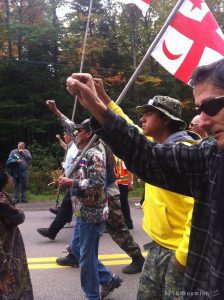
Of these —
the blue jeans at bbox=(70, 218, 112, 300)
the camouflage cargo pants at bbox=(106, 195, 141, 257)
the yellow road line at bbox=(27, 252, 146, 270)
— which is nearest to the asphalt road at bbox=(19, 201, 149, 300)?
the yellow road line at bbox=(27, 252, 146, 270)

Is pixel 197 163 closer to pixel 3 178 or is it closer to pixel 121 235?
pixel 3 178

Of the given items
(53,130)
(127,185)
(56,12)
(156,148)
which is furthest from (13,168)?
(56,12)

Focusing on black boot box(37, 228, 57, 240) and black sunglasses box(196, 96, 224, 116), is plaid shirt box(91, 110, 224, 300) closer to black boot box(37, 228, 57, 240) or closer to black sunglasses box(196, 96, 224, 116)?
black sunglasses box(196, 96, 224, 116)

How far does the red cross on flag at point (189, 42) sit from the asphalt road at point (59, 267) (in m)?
2.44

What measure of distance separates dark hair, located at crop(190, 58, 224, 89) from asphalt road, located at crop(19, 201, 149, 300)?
132 inches

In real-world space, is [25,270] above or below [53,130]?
above

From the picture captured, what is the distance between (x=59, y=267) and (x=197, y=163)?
13.6 feet

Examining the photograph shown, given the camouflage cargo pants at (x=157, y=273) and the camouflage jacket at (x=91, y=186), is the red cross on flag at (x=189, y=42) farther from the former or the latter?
the camouflage cargo pants at (x=157, y=273)

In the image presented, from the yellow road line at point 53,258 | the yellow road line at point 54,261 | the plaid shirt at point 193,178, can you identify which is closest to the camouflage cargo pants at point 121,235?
the yellow road line at point 54,261

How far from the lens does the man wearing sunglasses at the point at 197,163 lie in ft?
4.92

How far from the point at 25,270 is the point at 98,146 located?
1.33m

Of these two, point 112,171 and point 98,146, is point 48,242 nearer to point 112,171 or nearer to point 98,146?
point 112,171

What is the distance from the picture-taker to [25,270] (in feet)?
10.5

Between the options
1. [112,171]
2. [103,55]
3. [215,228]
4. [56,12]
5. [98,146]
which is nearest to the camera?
[215,228]
